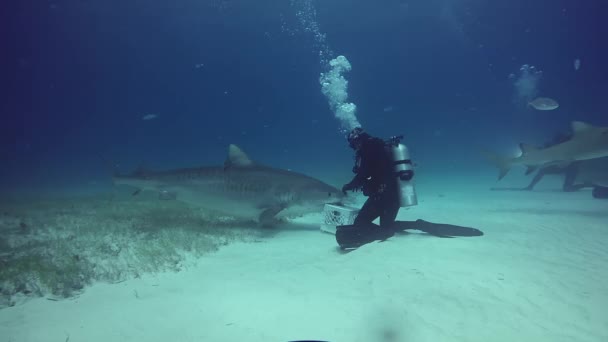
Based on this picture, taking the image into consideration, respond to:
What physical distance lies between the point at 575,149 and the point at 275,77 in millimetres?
109034

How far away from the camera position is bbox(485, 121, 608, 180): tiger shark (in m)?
9.13

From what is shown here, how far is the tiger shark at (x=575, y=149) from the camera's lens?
9.13m

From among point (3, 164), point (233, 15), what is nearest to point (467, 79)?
point (233, 15)

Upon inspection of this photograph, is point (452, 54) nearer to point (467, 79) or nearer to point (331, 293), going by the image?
point (467, 79)

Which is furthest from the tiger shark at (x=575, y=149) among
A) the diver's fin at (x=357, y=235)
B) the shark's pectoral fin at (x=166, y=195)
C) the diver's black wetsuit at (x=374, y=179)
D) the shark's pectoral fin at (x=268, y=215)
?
the shark's pectoral fin at (x=166, y=195)

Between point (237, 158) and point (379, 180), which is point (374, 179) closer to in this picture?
point (379, 180)

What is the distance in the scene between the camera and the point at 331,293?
3.77 meters

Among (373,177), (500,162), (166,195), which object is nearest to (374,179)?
(373,177)

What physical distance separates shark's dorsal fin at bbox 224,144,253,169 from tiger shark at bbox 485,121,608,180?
10.4 m

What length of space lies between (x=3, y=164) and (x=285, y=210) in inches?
4676

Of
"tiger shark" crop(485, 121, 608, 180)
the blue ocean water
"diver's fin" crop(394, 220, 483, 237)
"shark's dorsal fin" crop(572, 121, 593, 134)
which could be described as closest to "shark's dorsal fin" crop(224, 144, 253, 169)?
"diver's fin" crop(394, 220, 483, 237)

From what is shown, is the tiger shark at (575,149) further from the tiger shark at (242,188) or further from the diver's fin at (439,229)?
the tiger shark at (242,188)

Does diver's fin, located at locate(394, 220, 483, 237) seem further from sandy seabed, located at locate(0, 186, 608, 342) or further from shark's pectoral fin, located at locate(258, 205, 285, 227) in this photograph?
shark's pectoral fin, located at locate(258, 205, 285, 227)

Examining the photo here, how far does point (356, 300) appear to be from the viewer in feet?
11.6
